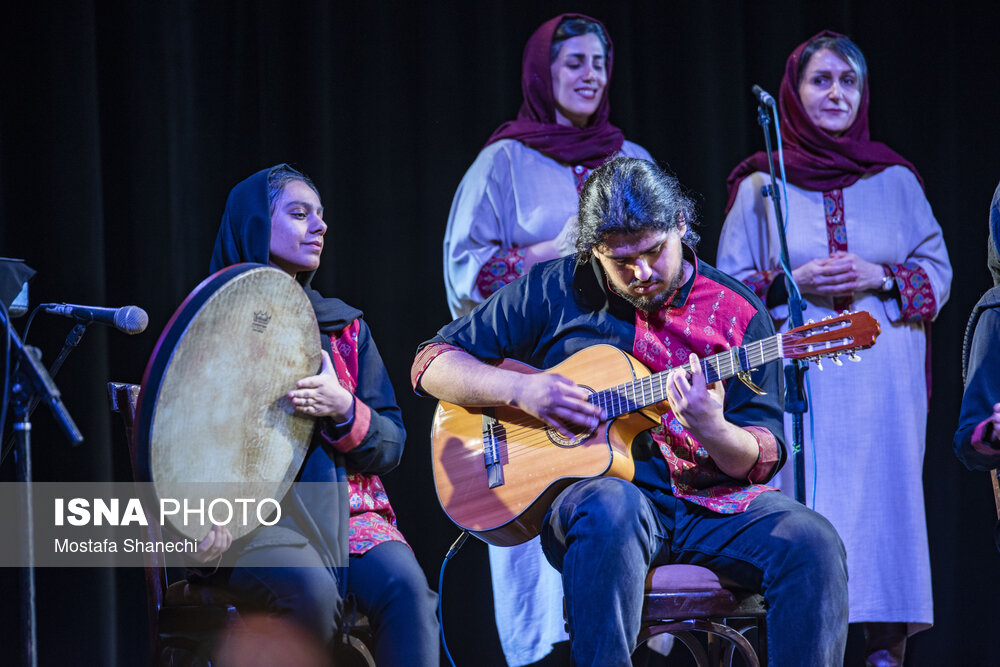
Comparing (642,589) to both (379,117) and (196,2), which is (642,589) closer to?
(379,117)

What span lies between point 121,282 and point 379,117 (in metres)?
1.16

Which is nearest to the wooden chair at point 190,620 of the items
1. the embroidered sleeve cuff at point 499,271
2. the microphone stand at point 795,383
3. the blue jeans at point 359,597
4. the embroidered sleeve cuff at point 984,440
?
the blue jeans at point 359,597

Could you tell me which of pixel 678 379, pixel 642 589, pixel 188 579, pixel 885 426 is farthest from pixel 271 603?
pixel 885 426

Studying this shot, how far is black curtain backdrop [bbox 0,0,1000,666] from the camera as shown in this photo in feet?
11.8

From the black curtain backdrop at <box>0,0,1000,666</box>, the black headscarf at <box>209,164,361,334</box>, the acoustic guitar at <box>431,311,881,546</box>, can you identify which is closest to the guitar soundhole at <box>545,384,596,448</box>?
the acoustic guitar at <box>431,311,881,546</box>

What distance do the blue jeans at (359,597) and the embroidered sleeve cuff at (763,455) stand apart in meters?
0.82

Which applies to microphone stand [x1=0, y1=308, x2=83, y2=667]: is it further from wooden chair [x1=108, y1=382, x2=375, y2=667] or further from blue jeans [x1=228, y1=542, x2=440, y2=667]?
blue jeans [x1=228, y1=542, x2=440, y2=667]

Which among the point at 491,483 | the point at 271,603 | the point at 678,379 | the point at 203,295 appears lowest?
the point at 271,603

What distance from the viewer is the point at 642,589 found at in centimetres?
228

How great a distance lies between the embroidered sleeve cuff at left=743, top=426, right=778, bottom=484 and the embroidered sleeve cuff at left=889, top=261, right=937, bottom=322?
134 cm

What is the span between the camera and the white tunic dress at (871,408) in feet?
11.7

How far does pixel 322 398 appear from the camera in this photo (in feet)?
8.50

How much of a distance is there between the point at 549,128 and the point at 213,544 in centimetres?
203

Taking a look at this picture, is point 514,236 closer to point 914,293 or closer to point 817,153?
point 817,153
